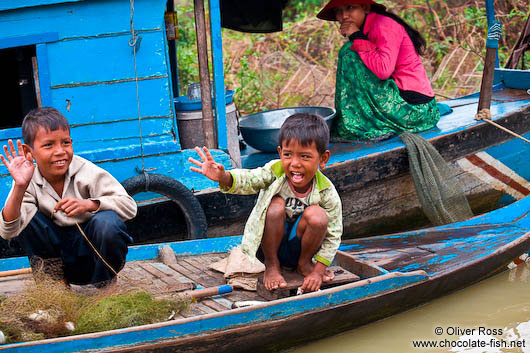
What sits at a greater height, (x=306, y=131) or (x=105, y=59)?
(x=105, y=59)

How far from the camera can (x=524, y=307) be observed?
14.5 feet

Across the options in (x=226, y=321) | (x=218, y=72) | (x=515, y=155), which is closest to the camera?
(x=226, y=321)

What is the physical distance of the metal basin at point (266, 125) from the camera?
5500mm

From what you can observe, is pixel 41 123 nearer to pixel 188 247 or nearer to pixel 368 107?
pixel 188 247

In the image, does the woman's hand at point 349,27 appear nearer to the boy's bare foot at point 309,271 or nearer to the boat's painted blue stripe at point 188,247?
the boat's painted blue stripe at point 188,247

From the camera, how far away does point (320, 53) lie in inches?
389

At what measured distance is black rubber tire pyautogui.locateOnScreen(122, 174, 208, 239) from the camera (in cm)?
455

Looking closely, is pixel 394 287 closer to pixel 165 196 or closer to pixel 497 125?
pixel 165 196

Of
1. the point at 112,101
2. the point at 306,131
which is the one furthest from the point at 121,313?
the point at 112,101

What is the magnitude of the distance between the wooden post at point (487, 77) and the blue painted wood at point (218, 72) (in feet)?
7.86

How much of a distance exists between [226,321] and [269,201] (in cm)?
65

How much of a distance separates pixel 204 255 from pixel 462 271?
1634 millimetres
